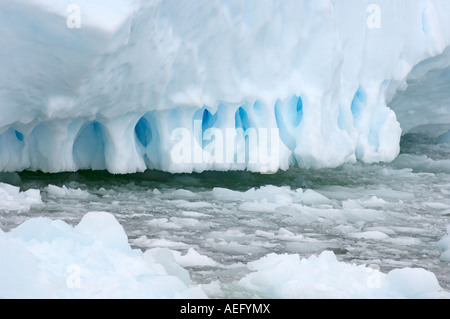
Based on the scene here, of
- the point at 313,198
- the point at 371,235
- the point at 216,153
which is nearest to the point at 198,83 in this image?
the point at 216,153

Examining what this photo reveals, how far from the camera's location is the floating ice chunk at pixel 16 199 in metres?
4.57

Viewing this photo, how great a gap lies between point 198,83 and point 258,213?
146 centimetres

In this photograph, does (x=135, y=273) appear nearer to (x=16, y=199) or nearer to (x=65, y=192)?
(x=16, y=199)

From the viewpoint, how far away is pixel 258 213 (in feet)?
16.2

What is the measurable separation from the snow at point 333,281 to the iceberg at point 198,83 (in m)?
2.37

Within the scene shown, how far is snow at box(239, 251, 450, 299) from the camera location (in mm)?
2795

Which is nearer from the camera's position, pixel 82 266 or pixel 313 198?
pixel 82 266

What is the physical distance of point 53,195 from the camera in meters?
5.21

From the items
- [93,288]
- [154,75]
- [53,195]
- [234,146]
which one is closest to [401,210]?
[234,146]

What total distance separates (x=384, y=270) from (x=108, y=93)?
2.76 metres

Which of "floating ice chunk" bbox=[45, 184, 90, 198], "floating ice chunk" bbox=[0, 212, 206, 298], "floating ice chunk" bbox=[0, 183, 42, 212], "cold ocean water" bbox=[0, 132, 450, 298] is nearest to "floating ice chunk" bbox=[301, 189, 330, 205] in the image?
"cold ocean water" bbox=[0, 132, 450, 298]

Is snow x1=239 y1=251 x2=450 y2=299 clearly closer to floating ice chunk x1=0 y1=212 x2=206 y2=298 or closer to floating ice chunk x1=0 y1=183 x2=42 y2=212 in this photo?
floating ice chunk x1=0 y1=212 x2=206 y2=298

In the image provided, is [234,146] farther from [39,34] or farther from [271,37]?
[39,34]
